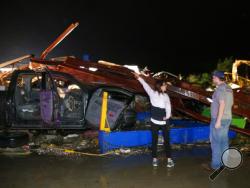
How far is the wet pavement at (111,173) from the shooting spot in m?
6.15

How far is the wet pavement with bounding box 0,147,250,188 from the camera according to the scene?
6148mm

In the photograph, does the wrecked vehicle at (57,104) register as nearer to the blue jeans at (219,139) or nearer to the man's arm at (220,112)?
the blue jeans at (219,139)

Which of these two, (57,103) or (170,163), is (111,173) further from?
(57,103)

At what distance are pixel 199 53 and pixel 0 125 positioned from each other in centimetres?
4084

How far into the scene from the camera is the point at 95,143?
8922mm

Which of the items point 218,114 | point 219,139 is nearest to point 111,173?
point 219,139

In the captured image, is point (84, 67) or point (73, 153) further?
point (84, 67)

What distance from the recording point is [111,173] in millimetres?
6730

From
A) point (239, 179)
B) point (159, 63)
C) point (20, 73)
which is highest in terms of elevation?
point (159, 63)

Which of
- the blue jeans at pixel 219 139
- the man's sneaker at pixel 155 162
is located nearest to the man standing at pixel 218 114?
the blue jeans at pixel 219 139

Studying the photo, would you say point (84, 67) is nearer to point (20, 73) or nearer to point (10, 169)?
point (20, 73)

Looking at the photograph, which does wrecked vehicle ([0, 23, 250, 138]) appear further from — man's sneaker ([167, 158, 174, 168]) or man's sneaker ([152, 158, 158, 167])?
man's sneaker ([167, 158, 174, 168])

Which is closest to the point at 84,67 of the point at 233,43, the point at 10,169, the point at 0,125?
the point at 0,125

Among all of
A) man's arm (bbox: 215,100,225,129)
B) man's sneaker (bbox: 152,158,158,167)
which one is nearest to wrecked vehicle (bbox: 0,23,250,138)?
man's sneaker (bbox: 152,158,158,167)
